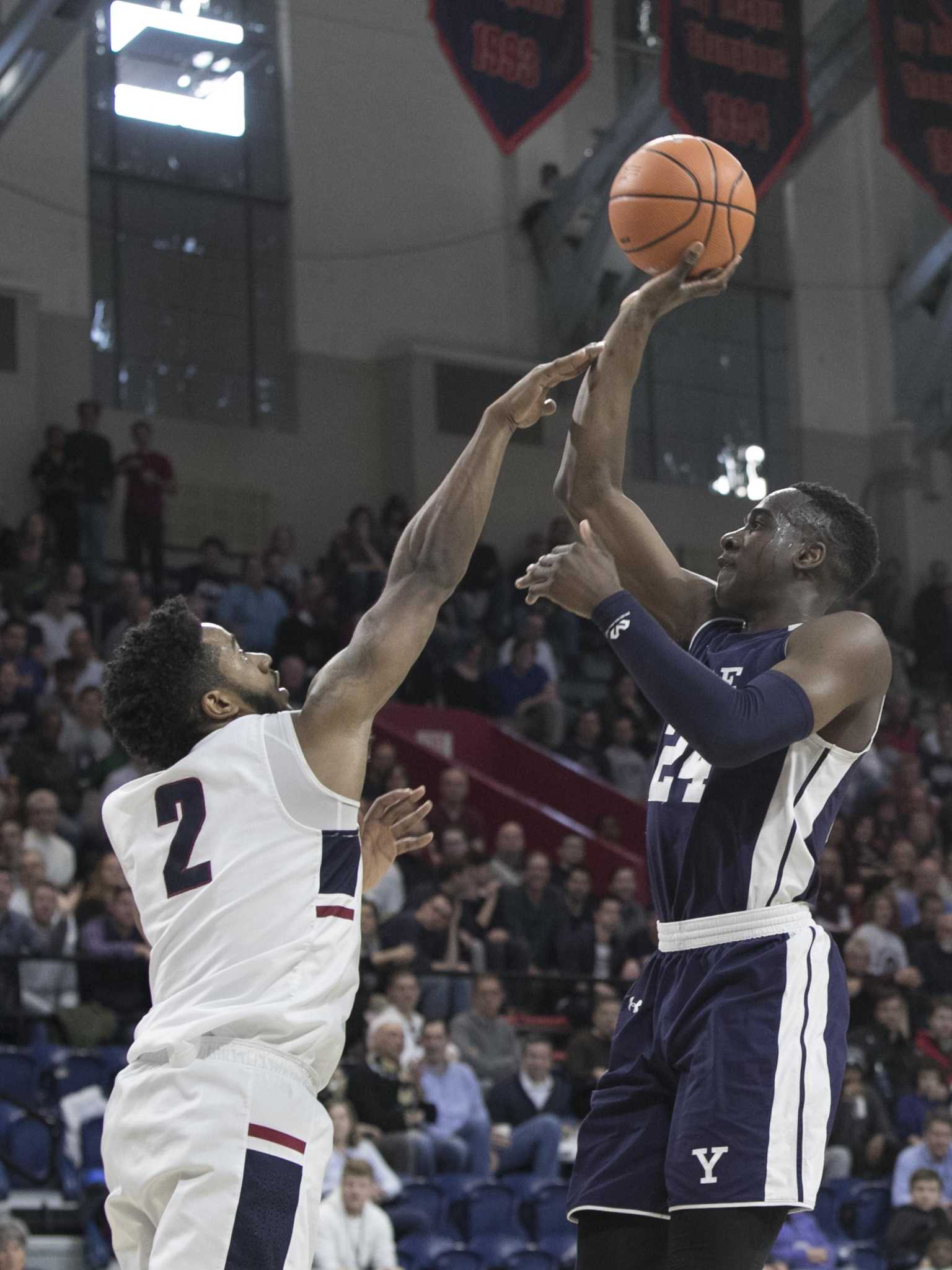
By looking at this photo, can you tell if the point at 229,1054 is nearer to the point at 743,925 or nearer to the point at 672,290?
the point at 743,925

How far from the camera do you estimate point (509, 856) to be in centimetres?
1328

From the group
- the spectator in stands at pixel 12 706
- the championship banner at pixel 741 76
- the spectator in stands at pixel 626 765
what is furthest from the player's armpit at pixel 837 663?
the spectator in stands at pixel 626 765

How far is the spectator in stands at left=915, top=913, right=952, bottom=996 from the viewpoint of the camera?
13195 millimetres

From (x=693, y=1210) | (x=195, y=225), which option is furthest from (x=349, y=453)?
(x=693, y=1210)

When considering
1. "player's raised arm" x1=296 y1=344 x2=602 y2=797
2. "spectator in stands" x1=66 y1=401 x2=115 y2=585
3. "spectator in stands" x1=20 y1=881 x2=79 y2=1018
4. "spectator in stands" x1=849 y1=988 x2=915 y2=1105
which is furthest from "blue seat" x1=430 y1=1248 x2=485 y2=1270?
"spectator in stands" x1=66 y1=401 x2=115 y2=585

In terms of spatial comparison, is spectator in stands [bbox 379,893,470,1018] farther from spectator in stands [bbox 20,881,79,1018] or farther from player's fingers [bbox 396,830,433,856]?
player's fingers [bbox 396,830,433,856]

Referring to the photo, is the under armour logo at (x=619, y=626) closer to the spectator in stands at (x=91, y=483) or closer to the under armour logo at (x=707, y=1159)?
the under armour logo at (x=707, y=1159)

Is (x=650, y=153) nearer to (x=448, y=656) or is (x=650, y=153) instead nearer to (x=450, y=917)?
(x=450, y=917)

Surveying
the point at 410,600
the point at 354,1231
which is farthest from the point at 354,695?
the point at 354,1231

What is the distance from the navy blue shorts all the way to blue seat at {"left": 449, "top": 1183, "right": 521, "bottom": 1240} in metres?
5.91

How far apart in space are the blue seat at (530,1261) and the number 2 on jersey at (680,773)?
5.78 m

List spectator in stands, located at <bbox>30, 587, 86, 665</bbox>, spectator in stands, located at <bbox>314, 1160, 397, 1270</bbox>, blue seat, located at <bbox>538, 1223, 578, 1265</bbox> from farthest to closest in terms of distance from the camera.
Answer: spectator in stands, located at <bbox>30, 587, 86, 665</bbox>, blue seat, located at <bbox>538, 1223, 578, 1265</bbox>, spectator in stands, located at <bbox>314, 1160, 397, 1270</bbox>

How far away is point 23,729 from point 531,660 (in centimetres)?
524

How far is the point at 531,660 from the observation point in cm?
1669
